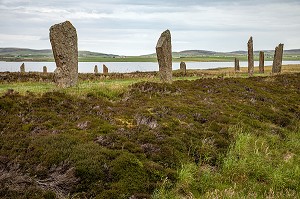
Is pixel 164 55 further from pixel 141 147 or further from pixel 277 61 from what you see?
pixel 277 61

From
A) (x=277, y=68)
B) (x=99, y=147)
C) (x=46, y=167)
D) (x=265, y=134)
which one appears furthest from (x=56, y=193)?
(x=277, y=68)

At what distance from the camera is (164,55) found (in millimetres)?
25109

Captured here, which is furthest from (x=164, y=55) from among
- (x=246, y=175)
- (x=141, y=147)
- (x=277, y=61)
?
(x=277, y=61)

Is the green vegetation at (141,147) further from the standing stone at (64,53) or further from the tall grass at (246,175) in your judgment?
the standing stone at (64,53)

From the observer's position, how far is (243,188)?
392 inches

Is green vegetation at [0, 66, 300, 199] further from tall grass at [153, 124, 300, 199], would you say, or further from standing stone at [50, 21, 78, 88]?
standing stone at [50, 21, 78, 88]

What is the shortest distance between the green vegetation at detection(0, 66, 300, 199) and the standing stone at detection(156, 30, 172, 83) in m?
7.16

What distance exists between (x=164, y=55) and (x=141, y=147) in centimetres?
1485

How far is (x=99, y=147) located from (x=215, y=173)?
347 cm

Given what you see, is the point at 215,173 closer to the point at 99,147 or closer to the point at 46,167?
the point at 99,147

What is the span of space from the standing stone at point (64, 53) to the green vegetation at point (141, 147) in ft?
9.26

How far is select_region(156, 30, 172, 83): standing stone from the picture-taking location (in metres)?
25.1

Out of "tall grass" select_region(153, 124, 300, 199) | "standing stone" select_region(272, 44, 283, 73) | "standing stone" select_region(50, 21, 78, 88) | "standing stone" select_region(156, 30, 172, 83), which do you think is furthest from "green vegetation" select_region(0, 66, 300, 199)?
"standing stone" select_region(272, 44, 283, 73)

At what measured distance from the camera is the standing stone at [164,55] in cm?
2509
